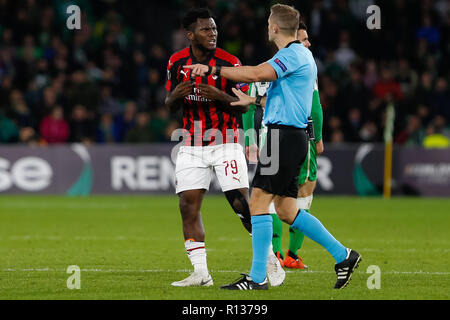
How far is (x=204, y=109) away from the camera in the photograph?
7855mm

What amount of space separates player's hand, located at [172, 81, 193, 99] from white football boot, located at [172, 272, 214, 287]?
1546 mm

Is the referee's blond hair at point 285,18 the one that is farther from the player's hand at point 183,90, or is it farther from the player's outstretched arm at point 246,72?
the player's hand at point 183,90

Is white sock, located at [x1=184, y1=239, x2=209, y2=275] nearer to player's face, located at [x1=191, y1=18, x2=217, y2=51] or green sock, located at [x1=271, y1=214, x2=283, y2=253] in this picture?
green sock, located at [x1=271, y1=214, x2=283, y2=253]

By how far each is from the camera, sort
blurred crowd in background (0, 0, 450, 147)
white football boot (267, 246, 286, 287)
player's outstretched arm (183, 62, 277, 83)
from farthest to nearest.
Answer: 1. blurred crowd in background (0, 0, 450, 147)
2. white football boot (267, 246, 286, 287)
3. player's outstretched arm (183, 62, 277, 83)

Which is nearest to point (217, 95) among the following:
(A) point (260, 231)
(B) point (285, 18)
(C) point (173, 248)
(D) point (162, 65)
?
(B) point (285, 18)

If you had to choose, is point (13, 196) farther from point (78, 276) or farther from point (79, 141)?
point (78, 276)

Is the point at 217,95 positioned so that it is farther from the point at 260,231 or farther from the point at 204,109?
the point at 260,231

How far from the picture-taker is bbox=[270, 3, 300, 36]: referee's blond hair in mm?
7234

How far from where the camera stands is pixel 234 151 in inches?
311

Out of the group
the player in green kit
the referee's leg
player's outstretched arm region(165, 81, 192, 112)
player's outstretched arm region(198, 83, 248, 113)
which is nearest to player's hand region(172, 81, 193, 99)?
player's outstretched arm region(165, 81, 192, 112)

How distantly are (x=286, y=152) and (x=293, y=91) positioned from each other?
51cm

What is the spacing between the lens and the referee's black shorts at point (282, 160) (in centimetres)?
726
